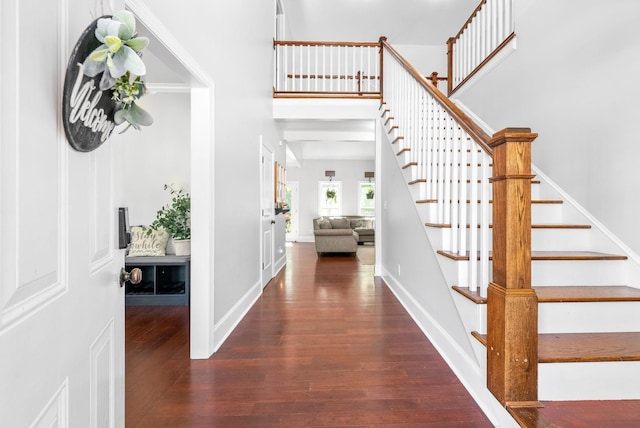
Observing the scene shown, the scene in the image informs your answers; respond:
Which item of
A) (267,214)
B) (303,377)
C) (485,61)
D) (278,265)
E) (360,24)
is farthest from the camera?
(360,24)

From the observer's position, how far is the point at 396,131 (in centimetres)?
379

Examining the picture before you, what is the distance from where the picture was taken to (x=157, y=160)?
3.94 meters

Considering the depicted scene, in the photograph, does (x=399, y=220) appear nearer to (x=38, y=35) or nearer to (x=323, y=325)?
(x=323, y=325)

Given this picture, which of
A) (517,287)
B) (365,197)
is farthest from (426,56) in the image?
(517,287)

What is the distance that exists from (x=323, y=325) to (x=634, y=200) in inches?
94.5

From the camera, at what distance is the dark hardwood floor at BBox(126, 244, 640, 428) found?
5.38 feet

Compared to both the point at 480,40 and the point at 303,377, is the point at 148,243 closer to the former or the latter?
the point at 303,377

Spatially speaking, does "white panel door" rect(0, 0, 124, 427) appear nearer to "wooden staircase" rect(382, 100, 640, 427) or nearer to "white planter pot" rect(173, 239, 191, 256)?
"wooden staircase" rect(382, 100, 640, 427)

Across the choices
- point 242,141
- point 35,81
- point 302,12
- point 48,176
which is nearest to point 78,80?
point 35,81

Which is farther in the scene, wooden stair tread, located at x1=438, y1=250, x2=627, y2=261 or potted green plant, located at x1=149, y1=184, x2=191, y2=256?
potted green plant, located at x1=149, y1=184, x2=191, y2=256

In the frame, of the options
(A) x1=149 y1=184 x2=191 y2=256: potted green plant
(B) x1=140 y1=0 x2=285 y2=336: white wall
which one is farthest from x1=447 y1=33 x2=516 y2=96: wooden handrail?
(A) x1=149 y1=184 x2=191 y2=256: potted green plant

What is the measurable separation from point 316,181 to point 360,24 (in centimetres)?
499

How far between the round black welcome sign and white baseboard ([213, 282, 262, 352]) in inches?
72.9

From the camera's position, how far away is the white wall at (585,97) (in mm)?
2031
